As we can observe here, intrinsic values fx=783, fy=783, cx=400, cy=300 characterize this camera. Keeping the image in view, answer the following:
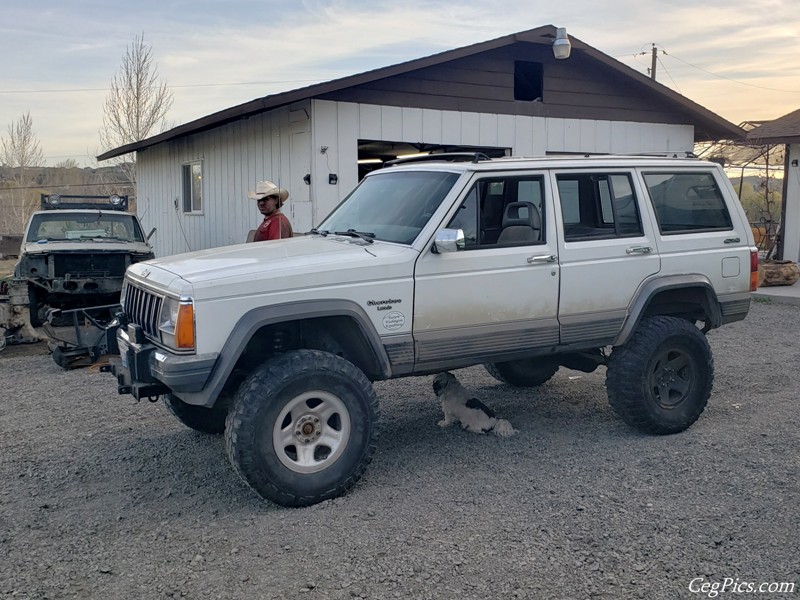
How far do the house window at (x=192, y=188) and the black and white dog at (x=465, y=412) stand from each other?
1025 cm

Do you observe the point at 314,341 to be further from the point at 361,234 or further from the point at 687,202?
the point at 687,202

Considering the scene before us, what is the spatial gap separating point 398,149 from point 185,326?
1014cm

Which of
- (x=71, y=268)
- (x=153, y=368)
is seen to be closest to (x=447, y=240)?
(x=153, y=368)

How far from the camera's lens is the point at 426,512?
4.48 m

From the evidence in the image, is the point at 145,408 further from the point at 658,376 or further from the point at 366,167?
the point at 366,167

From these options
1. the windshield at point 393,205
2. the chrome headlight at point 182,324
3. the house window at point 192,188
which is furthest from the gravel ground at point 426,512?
the house window at point 192,188

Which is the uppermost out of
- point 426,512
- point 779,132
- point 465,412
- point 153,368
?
point 779,132

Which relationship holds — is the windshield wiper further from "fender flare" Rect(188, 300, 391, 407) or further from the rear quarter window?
the rear quarter window

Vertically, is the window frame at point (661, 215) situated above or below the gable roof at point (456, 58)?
below

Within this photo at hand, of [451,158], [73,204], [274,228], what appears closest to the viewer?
[451,158]

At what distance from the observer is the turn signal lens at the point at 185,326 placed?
432cm

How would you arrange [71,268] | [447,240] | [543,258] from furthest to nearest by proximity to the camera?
[71,268] → [543,258] → [447,240]


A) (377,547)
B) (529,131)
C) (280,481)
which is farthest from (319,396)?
(529,131)

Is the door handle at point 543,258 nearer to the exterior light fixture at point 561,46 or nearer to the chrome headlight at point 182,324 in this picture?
the chrome headlight at point 182,324
